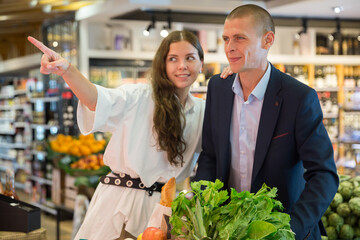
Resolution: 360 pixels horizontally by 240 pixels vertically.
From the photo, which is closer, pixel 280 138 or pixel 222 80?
pixel 280 138

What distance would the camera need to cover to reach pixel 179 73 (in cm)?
249

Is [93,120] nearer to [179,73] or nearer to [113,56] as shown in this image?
[179,73]

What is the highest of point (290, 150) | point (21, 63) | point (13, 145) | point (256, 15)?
point (21, 63)

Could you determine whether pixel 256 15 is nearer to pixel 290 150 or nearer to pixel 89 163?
pixel 290 150

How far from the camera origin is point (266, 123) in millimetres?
1984

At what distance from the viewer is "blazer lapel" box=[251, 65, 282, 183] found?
1970 millimetres

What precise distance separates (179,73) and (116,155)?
1.77 ft

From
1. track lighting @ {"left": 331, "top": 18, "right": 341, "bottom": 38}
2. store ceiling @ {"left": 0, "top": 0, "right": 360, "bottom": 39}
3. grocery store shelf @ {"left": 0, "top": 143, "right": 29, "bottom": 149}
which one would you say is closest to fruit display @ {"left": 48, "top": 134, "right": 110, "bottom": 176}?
store ceiling @ {"left": 0, "top": 0, "right": 360, "bottom": 39}

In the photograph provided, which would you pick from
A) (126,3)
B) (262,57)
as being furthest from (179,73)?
(126,3)

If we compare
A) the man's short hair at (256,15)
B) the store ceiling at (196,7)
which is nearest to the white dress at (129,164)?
the man's short hair at (256,15)

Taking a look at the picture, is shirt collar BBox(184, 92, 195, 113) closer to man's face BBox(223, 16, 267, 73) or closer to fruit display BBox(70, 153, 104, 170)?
man's face BBox(223, 16, 267, 73)

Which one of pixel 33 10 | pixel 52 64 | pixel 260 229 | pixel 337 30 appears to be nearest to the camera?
pixel 260 229

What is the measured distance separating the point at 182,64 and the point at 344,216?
4.45ft

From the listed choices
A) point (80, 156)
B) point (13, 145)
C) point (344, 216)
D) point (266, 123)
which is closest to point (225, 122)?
point (266, 123)
